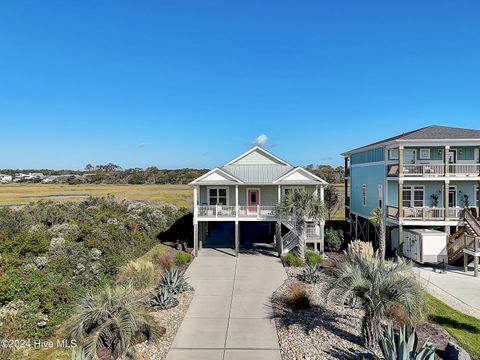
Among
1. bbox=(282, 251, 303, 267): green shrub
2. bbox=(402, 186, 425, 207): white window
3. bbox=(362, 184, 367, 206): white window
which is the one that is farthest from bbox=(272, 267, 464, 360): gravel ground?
bbox=(362, 184, 367, 206): white window

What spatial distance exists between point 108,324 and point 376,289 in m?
7.08

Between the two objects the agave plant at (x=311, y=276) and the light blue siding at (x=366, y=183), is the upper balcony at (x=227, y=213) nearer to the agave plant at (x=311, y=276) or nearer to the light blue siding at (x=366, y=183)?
the agave plant at (x=311, y=276)

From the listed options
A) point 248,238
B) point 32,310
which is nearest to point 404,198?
point 248,238

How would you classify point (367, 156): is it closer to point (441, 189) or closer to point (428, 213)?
point (441, 189)

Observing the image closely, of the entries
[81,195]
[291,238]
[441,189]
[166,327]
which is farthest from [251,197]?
[81,195]

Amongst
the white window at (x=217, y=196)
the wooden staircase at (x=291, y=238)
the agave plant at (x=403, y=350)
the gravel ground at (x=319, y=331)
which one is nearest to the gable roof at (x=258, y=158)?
the white window at (x=217, y=196)

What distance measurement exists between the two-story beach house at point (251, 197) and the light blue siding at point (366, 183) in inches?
A: 153

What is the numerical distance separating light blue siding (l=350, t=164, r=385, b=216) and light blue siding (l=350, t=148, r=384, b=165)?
0.48m

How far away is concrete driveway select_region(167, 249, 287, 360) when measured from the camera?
9202mm

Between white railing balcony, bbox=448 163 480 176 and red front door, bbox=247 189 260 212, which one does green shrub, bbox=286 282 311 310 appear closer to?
red front door, bbox=247 189 260 212

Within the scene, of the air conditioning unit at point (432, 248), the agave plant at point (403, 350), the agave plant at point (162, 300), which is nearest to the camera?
the agave plant at point (403, 350)

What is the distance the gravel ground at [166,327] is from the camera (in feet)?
29.5

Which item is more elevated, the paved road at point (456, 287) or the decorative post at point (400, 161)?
the decorative post at point (400, 161)

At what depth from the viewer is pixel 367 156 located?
2506 centimetres
